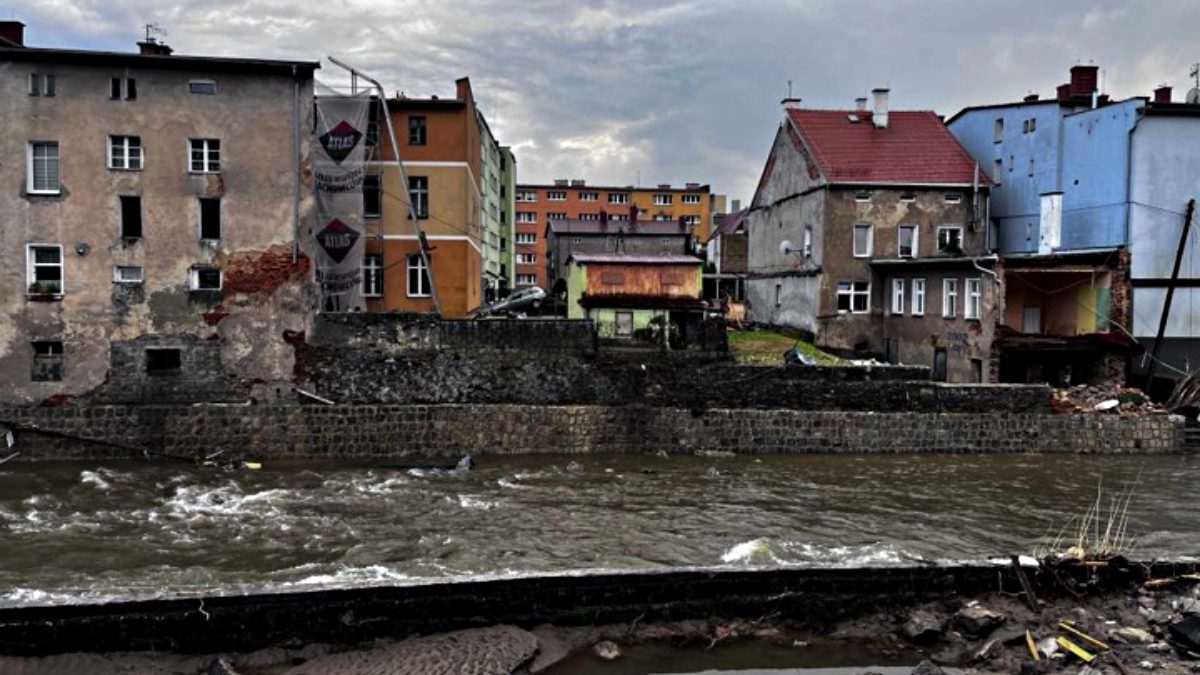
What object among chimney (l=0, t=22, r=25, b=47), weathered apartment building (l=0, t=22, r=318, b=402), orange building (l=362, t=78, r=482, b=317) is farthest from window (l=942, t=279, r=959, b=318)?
chimney (l=0, t=22, r=25, b=47)

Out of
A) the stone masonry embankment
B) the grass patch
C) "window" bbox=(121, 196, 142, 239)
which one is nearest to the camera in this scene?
the stone masonry embankment

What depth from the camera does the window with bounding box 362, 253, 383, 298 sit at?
27094 millimetres

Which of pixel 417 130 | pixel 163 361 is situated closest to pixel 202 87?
pixel 417 130

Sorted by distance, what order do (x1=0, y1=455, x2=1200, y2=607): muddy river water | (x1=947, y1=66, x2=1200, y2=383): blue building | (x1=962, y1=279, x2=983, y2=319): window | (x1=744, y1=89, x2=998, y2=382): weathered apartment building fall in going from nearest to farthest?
(x1=0, y1=455, x2=1200, y2=607): muddy river water
(x1=947, y1=66, x2=1200, y2=383): blue building
(x1=962, y1=279, x2=983, y2=319): window
(x1=744, y1=89, x2=998, y2=382): weathered apartment building

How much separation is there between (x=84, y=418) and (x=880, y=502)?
63.3 feet

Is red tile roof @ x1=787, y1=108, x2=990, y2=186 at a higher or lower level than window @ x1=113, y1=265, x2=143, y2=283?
higher

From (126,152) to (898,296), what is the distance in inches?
996

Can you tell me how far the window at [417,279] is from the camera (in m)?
27.3

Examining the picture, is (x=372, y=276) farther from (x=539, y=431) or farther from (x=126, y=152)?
(x=539, y=431)

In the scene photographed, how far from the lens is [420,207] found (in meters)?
27.2

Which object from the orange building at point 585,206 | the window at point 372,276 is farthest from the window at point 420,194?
the orange building at point 585,206

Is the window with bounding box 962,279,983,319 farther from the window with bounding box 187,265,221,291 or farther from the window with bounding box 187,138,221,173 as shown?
the window with bounding box 187,138,221,173

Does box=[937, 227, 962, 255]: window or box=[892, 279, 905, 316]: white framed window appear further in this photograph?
box=[937, 227, 962, 255]: window

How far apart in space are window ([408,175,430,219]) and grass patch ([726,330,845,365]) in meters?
11.1
